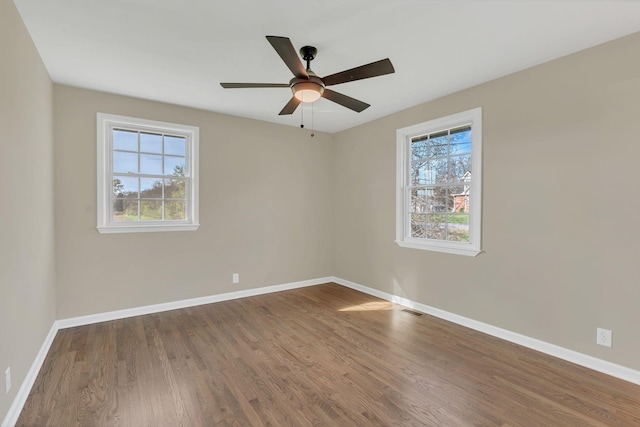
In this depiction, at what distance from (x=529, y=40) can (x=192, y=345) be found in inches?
155

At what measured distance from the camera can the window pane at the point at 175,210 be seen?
158 inches

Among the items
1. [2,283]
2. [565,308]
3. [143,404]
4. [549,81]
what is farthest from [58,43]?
[565,308]

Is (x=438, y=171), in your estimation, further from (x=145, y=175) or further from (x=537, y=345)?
(x=145, y=175)

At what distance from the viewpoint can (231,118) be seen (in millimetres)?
4391

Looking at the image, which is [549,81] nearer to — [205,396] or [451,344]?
[451,344]

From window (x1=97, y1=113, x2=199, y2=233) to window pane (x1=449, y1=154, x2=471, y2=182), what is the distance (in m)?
3.26

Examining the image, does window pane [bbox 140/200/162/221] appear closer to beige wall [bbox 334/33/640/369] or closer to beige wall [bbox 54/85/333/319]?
beige wall [bbox 54/85/333/319]

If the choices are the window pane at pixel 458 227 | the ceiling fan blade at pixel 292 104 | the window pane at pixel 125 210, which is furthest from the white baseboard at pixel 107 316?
the ceiling fan blade at pixel 292 104

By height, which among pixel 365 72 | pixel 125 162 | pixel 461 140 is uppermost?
pixel 365 72

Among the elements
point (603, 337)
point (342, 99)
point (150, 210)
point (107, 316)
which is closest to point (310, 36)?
point (342, 99)

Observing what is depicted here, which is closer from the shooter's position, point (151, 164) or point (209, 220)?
point (151, 164)

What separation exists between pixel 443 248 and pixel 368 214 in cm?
135

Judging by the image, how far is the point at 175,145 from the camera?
4059mm

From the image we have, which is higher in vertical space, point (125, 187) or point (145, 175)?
point (145, 175)
